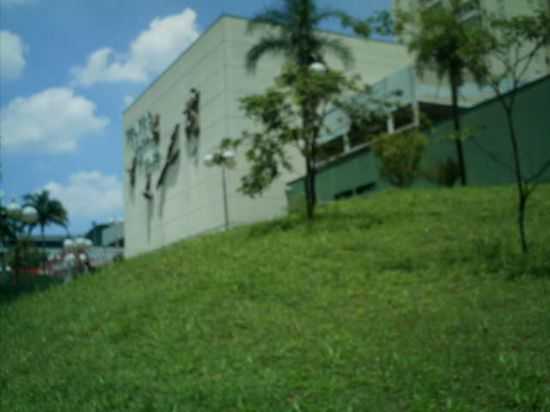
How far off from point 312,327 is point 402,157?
16057 mm

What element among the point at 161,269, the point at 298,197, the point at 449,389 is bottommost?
the point at 449,389

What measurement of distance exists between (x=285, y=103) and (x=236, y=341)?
11.0 metres

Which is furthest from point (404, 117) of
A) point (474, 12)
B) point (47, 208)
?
point (47, 208)

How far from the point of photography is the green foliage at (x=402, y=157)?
2118cm

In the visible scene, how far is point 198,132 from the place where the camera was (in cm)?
3831

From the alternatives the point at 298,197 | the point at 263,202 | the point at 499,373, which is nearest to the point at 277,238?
the point at 499,373

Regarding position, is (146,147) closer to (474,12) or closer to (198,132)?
(198,132)

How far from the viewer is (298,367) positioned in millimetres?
6594

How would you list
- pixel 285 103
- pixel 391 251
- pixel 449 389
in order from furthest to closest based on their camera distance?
pixel 285 103 → pixel 391 251 → pixel 449 389

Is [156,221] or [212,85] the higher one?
[212,85]

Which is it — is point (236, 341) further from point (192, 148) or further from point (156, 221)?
point (156, 221)

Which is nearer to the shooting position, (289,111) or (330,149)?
(289,111)

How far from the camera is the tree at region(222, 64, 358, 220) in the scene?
17516 millimetres

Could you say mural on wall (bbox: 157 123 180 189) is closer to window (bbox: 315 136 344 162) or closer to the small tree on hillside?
window (bbox: 315 136 344 162)
